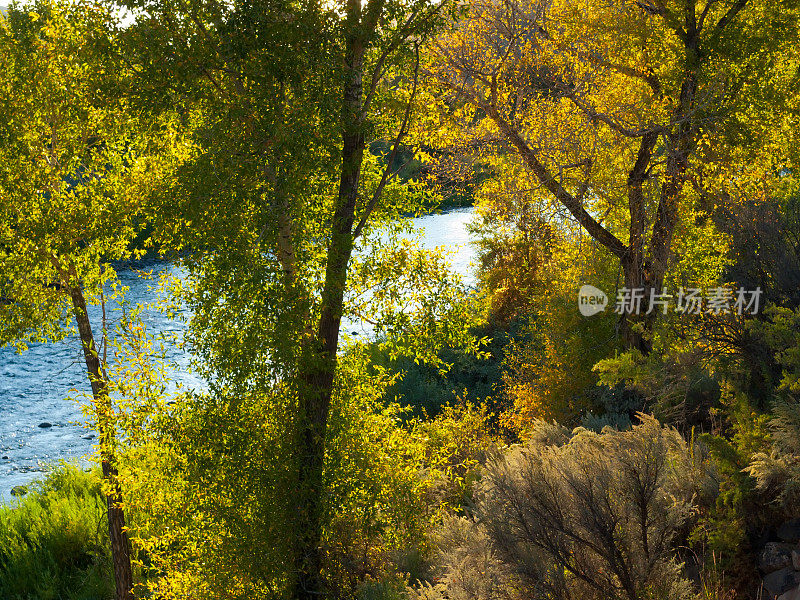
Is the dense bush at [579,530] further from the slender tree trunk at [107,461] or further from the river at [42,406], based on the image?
the river at [42,406]

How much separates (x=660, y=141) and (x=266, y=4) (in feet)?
24.5

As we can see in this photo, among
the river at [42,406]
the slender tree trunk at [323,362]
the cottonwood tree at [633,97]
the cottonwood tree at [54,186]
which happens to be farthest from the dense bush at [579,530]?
the river at [42,406]

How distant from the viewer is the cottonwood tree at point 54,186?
8.54m

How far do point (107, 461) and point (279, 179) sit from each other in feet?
16.1

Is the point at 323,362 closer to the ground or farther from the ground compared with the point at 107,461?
farther from the ground

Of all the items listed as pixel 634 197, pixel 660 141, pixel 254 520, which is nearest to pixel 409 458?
pixel 254 520

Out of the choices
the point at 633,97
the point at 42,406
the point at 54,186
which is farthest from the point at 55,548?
the point at 633,97

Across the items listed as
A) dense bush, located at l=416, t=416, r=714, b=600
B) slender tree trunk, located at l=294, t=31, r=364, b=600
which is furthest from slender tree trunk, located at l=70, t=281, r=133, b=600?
dense bush, located at l=416, t=416, r=714, b=600

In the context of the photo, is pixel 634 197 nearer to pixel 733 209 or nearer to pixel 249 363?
pixel 733 209

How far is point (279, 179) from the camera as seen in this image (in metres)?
6.39

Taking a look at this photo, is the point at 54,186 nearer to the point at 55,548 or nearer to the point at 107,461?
the point at 107,461

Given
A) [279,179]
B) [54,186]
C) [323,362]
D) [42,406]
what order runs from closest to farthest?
[279,179] < [323,362] < [54,186] < [42,406]

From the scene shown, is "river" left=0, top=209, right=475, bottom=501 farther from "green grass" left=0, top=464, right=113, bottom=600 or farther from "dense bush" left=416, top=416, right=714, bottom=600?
"dense bush" left=416, top=416, right=714, bottom=600

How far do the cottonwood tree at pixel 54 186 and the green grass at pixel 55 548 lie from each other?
3.54 m
